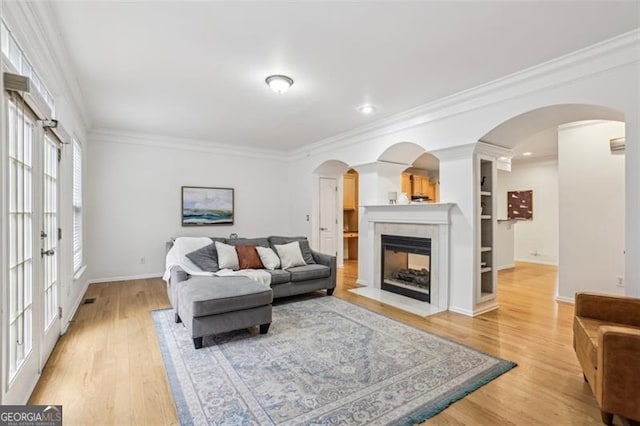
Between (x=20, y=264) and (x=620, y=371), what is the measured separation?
365 centimetres

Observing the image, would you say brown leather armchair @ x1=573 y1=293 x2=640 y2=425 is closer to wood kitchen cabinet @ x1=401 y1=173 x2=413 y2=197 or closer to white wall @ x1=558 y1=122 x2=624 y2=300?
white wall @ x1=558 y1=122 x2=624 y2=300

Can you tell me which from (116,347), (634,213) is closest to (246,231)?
(116,347)

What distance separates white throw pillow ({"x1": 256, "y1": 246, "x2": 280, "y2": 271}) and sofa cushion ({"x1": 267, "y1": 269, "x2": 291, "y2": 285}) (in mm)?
159

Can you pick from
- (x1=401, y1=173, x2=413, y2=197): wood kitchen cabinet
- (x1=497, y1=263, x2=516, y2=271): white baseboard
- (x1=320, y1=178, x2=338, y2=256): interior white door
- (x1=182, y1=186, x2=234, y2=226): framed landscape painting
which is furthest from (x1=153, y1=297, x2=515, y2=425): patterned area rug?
(x1=401, y1=173, x2=413, y2=197): wood kitchen cabinet

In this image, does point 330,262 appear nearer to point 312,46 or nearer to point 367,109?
point 367,109

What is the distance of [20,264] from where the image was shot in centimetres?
198

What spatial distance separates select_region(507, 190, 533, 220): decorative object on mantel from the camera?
7.65 metres

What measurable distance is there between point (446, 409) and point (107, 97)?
4.77 metres

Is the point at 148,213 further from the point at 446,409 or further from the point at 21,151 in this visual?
the point at 446,409

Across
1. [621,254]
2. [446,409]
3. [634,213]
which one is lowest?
[446,409]

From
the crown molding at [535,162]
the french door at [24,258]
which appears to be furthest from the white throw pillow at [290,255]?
the crown molding at [535,162]

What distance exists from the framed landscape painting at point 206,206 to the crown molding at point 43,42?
2886 millimetres

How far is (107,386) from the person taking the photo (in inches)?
86.6

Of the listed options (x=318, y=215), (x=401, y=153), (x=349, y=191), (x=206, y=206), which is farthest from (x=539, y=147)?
(x=206, y=206)
